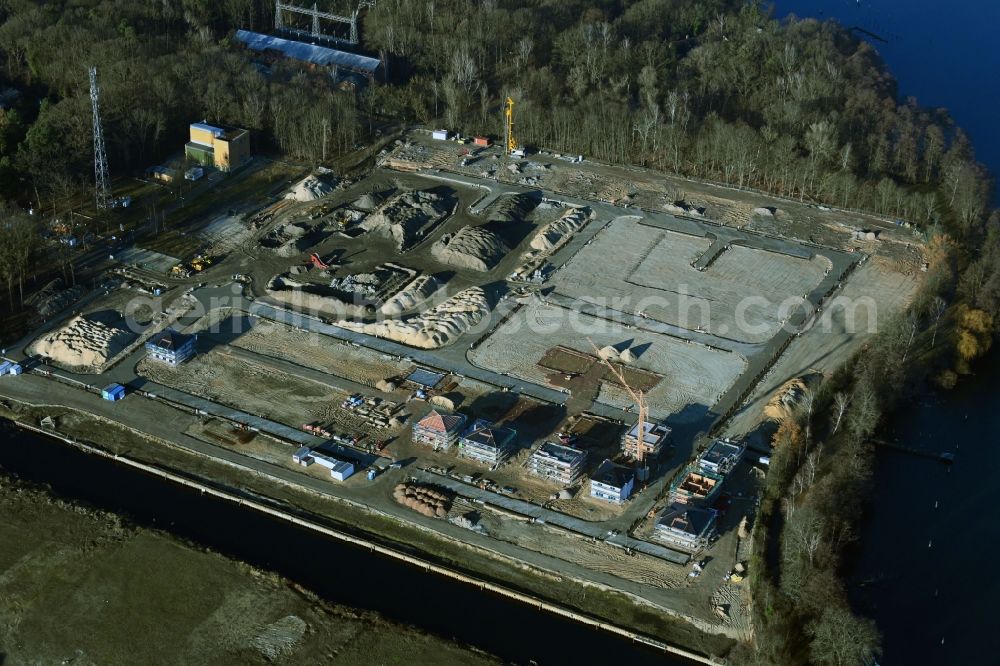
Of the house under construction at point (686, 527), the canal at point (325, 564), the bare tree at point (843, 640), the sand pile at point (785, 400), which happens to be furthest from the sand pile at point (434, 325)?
the bare tree at point (843, 640)

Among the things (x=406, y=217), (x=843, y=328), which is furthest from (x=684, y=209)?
(x=406, y=217)

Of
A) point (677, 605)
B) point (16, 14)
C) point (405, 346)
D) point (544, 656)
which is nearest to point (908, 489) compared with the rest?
point (677, 605)

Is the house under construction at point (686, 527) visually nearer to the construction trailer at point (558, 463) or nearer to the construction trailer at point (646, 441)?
the construction trailer at point (646, 441)

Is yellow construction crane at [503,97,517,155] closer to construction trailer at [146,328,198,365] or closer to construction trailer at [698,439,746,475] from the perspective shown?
construction trailer at [146,328,198,365]

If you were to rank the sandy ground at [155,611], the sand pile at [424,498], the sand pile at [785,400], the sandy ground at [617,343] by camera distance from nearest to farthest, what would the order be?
1. the sandy ground at [155,611]
2. the sand pile at [424,498]
3. the sand pile at [785,400]
4. the sandy ground at [617,343]

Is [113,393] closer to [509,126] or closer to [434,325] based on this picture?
[434,325]

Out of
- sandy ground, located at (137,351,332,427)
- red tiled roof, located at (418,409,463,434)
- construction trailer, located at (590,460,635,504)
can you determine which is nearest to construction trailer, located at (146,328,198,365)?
sandy ground, located at (137,351,332,427)
